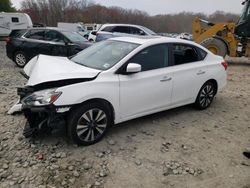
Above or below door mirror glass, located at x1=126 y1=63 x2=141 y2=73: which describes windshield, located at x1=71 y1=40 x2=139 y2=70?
above

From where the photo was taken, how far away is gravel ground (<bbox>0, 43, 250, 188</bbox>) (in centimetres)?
323

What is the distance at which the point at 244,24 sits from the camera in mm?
12219

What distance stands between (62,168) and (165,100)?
7.19 feet

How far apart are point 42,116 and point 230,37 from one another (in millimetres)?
10909

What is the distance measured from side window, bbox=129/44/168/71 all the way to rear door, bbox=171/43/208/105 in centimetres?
21

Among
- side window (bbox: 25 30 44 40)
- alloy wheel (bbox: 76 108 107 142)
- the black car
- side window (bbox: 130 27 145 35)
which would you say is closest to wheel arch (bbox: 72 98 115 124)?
alloy wheel (bbox: 76 108 107 142)

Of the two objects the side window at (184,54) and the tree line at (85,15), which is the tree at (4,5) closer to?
the tree line at (85,15)

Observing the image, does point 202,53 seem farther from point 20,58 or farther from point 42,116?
point 20,58

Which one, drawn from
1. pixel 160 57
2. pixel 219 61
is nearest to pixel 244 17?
pixel 219 61

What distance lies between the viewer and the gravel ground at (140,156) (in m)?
3.23

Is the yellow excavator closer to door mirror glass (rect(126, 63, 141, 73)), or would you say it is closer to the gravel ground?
the gravel ground

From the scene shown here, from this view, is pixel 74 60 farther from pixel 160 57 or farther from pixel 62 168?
pixel 62 168

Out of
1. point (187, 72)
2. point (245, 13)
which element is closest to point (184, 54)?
point (187, 72)

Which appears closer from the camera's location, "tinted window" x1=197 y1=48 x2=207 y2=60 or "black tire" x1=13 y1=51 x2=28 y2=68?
"tinted window" x1=197 y1=48 x2=207 y2=60
